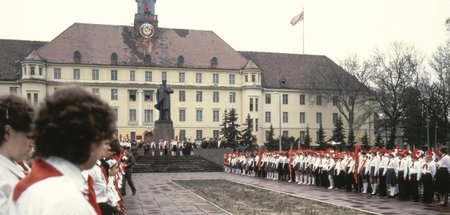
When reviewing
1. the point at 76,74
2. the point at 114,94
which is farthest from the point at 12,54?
the point at 114,94

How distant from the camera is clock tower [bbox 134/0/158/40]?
6875 cm

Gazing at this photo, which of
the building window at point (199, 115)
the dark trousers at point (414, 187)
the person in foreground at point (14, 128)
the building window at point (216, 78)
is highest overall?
the building window at point (216, 78)

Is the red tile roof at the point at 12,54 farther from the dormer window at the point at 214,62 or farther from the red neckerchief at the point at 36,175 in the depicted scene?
the red neckerchief at the point at 36,175

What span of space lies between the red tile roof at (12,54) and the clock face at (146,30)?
16.7 metres

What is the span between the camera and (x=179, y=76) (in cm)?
6875

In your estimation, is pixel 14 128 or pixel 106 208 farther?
pixel 106 208

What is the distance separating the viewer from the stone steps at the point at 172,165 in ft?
121

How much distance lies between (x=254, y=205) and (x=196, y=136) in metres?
55.6

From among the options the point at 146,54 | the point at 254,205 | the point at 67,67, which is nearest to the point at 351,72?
the point at 146,54

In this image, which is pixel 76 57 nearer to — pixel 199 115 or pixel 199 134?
pixel 199 115

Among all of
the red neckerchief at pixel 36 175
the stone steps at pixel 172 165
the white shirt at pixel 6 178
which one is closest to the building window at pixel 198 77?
the stone steps at pixel 172 165

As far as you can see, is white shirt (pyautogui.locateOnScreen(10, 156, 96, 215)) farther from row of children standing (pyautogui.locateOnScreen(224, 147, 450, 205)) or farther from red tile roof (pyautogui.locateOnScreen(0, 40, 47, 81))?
red tile roof (pyautogui.locateOnScreen(0, 40, 47, 81))

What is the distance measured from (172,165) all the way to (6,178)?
1423 inches

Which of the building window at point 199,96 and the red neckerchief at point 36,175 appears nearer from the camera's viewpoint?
the red neckerchief at point 36,175
